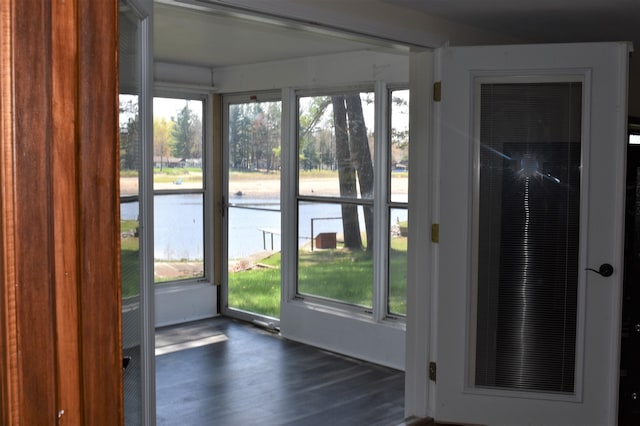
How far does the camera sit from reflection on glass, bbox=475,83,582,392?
365 cm

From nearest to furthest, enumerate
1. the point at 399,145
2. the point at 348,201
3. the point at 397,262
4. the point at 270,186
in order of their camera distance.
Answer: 1. the point at 399,145
2. the point at 397,262
3. the point at 348,201
4. the point at 270,186

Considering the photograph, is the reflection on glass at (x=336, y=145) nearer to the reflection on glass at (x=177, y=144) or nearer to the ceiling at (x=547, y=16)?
the reflection on glass at (x=177, y=144)

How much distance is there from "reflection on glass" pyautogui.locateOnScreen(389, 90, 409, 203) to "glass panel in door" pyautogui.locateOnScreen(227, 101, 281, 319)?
143 cm

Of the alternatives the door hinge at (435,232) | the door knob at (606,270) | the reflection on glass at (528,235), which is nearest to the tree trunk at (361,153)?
the door hinge at (435,232)

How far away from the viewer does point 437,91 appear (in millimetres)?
3814

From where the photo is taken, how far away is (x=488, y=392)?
12.4 feet

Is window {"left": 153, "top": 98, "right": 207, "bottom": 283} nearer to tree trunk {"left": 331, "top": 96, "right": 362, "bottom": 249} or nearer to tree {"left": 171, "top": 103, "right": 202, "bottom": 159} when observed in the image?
tree {"left": 171, "top": 103, "right": 202, "bottom": 159}

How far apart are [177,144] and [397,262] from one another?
2630mm

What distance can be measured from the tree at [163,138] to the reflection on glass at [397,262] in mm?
2468

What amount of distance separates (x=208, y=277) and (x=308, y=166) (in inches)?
70.0

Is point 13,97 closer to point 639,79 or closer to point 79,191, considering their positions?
point 79,191

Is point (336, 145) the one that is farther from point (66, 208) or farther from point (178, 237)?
point (66, 208)

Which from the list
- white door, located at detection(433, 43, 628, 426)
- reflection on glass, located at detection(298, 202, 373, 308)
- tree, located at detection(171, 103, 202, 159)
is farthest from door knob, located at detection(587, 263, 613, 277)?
tree, located at detection(171, 103, 202, 159)

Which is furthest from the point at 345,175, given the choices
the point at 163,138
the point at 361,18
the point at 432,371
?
the point at 361,18
